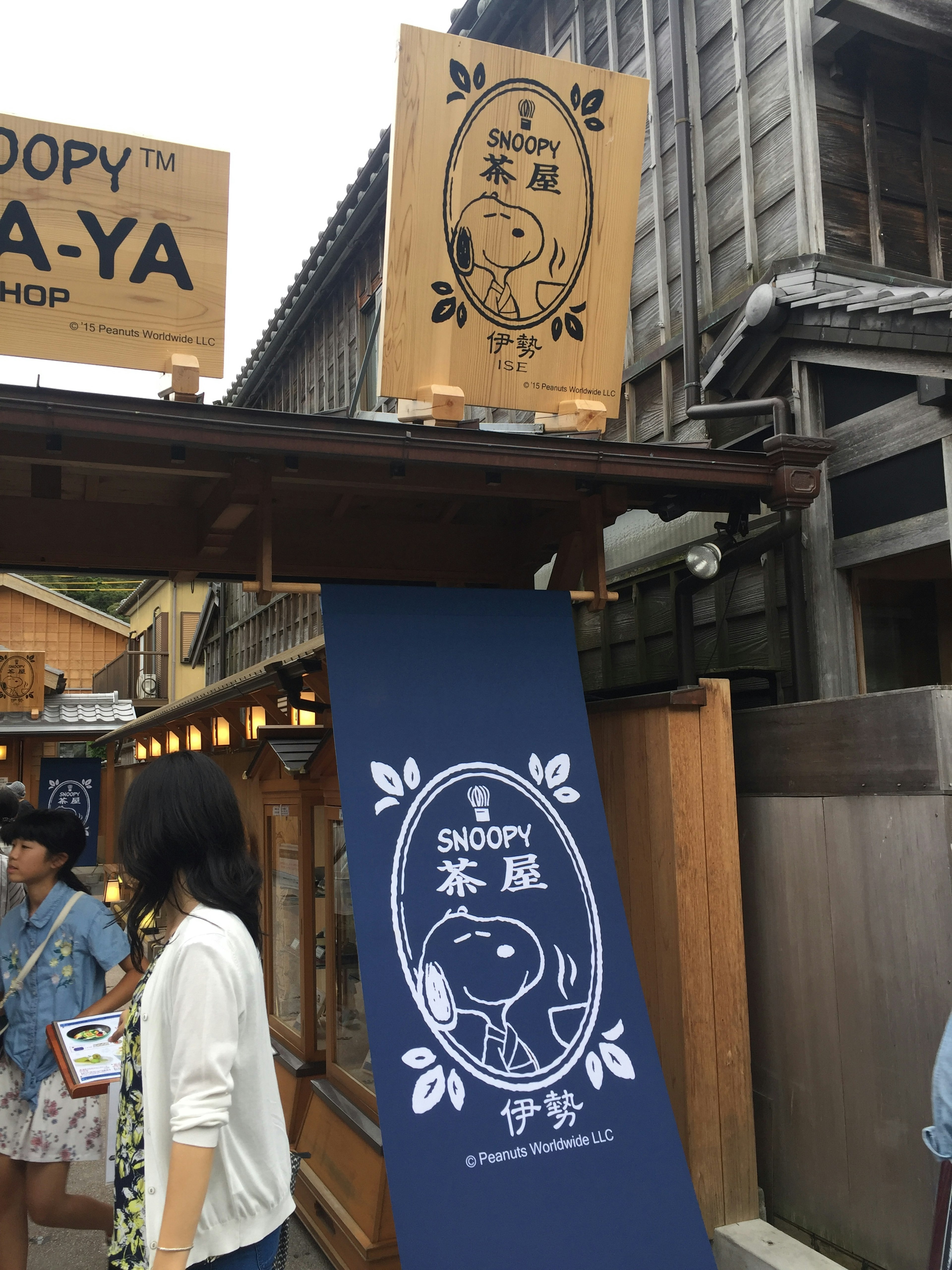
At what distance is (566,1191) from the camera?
407cm

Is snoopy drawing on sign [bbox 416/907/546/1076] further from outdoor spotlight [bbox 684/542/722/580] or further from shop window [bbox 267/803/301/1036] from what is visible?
shop window [bbox 267/803/301/1036]

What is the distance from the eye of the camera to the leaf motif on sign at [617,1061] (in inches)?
173

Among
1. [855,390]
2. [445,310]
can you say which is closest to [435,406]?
[445,310]

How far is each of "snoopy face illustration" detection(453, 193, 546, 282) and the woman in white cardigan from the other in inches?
135

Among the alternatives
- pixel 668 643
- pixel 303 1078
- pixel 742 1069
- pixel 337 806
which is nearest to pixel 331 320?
pixel 668 643

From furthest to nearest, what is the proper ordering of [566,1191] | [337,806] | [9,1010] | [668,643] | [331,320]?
[331,320] < [668,643] < [337,806] < [9,1010] < [566,1191]

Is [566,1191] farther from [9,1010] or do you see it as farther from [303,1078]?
[303,1078]

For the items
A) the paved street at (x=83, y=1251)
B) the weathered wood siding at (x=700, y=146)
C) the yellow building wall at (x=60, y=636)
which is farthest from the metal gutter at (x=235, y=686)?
the yellow building wall at (x=60, y=636)

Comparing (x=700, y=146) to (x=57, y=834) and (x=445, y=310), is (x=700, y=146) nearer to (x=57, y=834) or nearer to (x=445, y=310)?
(x=445, y=310)

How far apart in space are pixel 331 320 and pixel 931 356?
10247 millimetres

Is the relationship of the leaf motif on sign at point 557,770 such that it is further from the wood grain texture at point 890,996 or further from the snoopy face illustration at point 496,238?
the snoopy face illustration at point 496,238

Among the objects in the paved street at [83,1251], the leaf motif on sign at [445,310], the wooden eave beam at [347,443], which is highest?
the leaf motif on sign at [445,310]

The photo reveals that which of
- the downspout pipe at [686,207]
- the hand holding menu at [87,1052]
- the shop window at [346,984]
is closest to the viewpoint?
the hand holding menu at [87,1052]

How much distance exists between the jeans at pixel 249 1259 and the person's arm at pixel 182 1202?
18 centimetres
